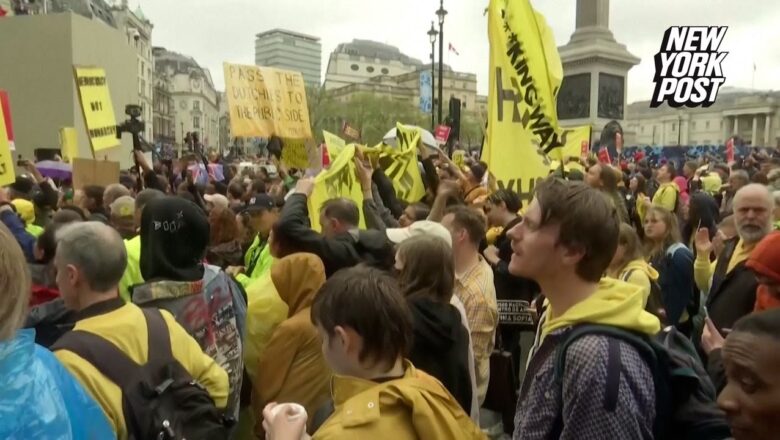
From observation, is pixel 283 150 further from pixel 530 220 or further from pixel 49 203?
pixel 530 220

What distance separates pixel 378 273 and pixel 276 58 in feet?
547

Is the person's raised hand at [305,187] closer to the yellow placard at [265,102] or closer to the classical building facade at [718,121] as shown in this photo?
the yellow placard at [265,102]

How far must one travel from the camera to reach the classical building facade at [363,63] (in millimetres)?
140375

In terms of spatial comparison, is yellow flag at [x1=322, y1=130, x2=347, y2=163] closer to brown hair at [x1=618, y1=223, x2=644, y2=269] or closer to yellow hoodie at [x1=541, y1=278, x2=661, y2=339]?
brown hair at [x1=618, y1=223, x2=644, y2=269]

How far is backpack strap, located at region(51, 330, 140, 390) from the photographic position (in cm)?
231

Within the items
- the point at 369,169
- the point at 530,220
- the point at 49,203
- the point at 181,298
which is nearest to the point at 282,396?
the point at 181,298

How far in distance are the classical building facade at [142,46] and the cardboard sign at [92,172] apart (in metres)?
68.4

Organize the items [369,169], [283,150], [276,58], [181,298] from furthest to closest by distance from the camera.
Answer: [276,58], [283,150], [369,169], [181,298]

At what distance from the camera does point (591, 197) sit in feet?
7.11

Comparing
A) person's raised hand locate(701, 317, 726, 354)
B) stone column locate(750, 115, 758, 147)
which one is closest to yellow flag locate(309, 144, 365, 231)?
person's raised hand locate(701, 317, 726, 354)

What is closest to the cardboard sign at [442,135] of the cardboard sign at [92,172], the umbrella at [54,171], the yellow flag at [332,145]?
the umbrella at [54,171]

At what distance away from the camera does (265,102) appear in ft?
34.7

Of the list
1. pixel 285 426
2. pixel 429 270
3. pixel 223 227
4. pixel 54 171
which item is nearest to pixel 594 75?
pixel 54 171

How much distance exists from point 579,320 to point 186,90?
13360 cm
